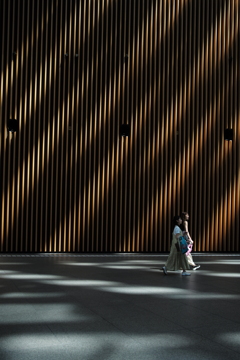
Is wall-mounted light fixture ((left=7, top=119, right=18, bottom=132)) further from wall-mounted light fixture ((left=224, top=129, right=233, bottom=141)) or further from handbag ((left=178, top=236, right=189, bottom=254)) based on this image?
handbag ((left=178, top=236, right=189, bottom=254))

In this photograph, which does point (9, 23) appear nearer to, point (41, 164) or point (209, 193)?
point (41, 164)

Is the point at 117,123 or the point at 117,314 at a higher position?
the point at 117,123

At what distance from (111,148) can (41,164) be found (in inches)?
99.8

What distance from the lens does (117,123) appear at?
62.8 feet

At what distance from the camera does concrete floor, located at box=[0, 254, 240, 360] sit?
18.2 feet

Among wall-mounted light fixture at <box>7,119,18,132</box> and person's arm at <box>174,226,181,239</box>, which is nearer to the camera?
person's arm at <box>174,226,181,239</box>

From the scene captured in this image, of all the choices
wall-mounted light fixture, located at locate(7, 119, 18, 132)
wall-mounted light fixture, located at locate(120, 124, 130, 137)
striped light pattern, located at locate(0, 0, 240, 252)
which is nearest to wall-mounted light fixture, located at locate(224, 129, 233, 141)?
striped light pattern, located at locate(0, 0, 240, 252)

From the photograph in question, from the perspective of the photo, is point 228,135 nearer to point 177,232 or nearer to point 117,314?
point 177,232

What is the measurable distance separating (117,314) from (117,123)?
40.5ft

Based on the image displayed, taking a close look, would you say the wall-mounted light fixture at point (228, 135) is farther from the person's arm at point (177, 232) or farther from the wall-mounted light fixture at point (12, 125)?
the person's arm at point (177, 232)

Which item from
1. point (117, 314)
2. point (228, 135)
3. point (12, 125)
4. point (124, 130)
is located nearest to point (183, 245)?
point (117, 314)

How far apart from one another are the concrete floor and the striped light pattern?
17.3 feet

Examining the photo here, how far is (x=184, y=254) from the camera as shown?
12961mm

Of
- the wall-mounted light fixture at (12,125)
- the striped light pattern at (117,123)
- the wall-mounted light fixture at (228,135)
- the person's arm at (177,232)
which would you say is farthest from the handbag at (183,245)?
the wall-mounted light fixture at (228,135)
